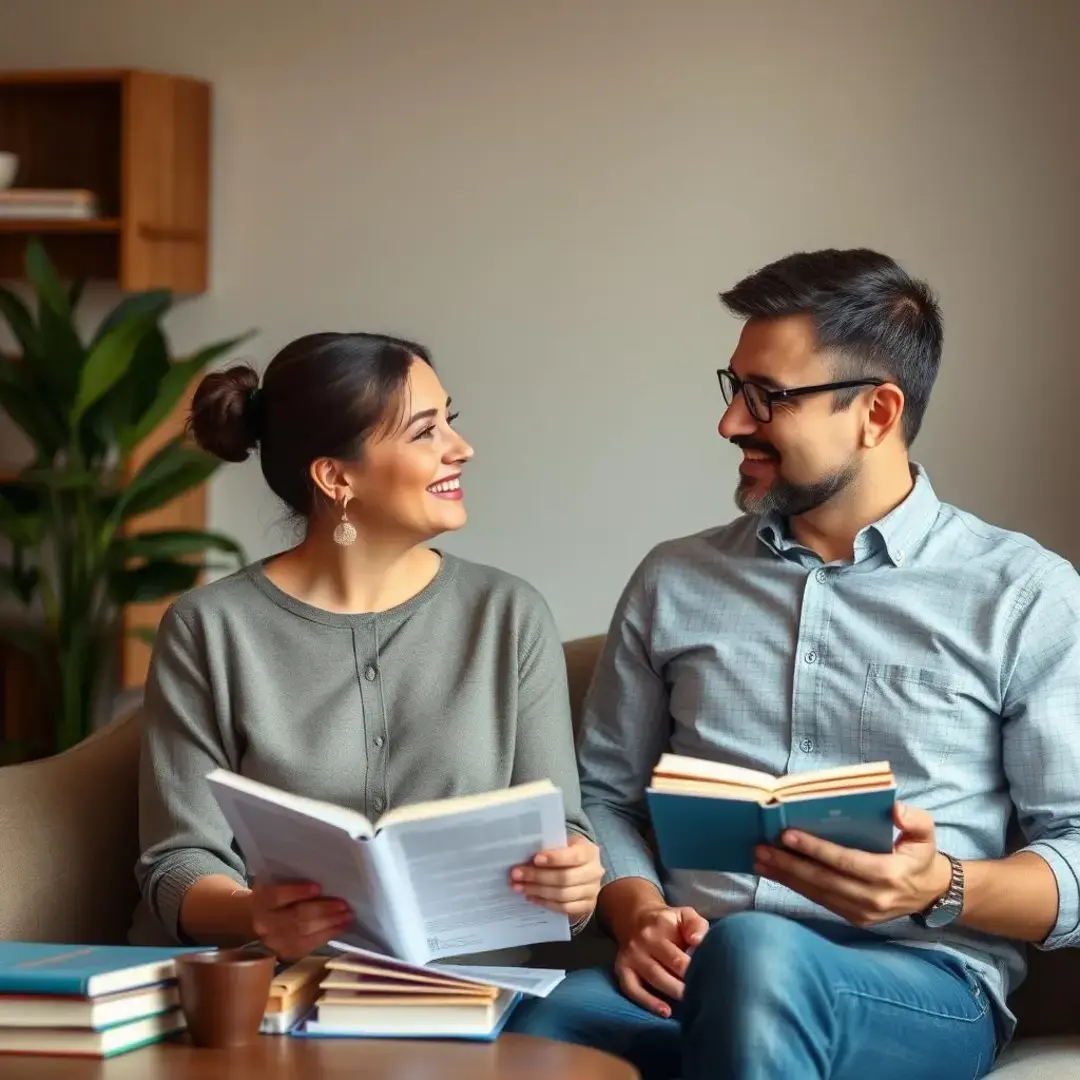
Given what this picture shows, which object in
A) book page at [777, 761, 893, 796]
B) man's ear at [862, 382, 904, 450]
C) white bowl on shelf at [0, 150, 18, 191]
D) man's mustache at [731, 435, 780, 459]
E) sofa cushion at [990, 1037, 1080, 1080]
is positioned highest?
white bowl on shelf at [0, 150, 18, 191]

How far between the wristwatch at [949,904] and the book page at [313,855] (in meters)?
0.57

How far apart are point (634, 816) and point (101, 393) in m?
1.74

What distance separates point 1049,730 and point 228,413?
1058 mm

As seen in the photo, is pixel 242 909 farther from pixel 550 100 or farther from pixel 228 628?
pixel 550 100

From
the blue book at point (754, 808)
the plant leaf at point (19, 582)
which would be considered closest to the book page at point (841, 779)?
the blue book at point (754, 808)

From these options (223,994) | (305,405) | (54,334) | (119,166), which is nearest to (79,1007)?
(223,994)

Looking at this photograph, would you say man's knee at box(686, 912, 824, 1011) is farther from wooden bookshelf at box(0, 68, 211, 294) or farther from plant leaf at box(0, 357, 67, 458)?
wooden bookshelf at box(0, 68, 211, 294)

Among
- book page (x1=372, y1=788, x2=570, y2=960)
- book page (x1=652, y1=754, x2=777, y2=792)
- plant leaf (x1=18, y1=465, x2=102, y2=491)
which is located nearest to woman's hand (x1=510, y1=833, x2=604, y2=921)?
book page (x1=372, y1=788, x2=570, y2=960)

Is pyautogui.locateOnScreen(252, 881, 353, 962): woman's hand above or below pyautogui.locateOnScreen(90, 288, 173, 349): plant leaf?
below

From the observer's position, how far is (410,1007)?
4.77ft

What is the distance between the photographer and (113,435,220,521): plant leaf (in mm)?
3391

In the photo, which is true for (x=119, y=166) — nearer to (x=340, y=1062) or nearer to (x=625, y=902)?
(x=625, y=902)

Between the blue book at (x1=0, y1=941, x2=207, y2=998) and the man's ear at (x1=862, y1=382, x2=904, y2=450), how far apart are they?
104cm

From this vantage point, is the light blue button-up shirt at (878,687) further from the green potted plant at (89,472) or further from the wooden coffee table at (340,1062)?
the green potted plant at (89,472)
